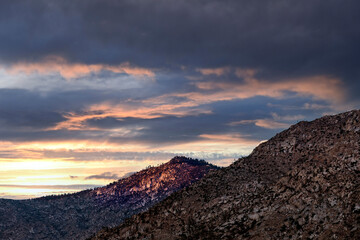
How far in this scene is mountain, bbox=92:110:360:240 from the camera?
67.1m

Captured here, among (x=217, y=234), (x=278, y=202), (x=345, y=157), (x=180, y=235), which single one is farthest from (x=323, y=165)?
(x=180, y=235)

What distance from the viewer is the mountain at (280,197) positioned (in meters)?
67.1

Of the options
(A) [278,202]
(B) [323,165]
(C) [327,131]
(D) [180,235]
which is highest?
(C) [327,131]

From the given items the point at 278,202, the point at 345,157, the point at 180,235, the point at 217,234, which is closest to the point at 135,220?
the point at 180,235

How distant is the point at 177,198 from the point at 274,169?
23.7 m

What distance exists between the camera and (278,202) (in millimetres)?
76812

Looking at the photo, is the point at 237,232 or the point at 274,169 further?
the point at 274,169

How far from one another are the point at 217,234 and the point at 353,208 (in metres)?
23.9

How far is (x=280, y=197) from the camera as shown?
78.1m

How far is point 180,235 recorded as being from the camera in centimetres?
8212

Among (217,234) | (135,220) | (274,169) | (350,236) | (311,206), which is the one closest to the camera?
(350,236)

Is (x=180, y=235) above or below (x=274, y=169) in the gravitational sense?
below

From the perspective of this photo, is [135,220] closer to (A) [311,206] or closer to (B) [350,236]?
(A) [311,206]

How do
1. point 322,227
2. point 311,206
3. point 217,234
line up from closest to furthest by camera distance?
point 322,227
point 311,206
point 217,234
